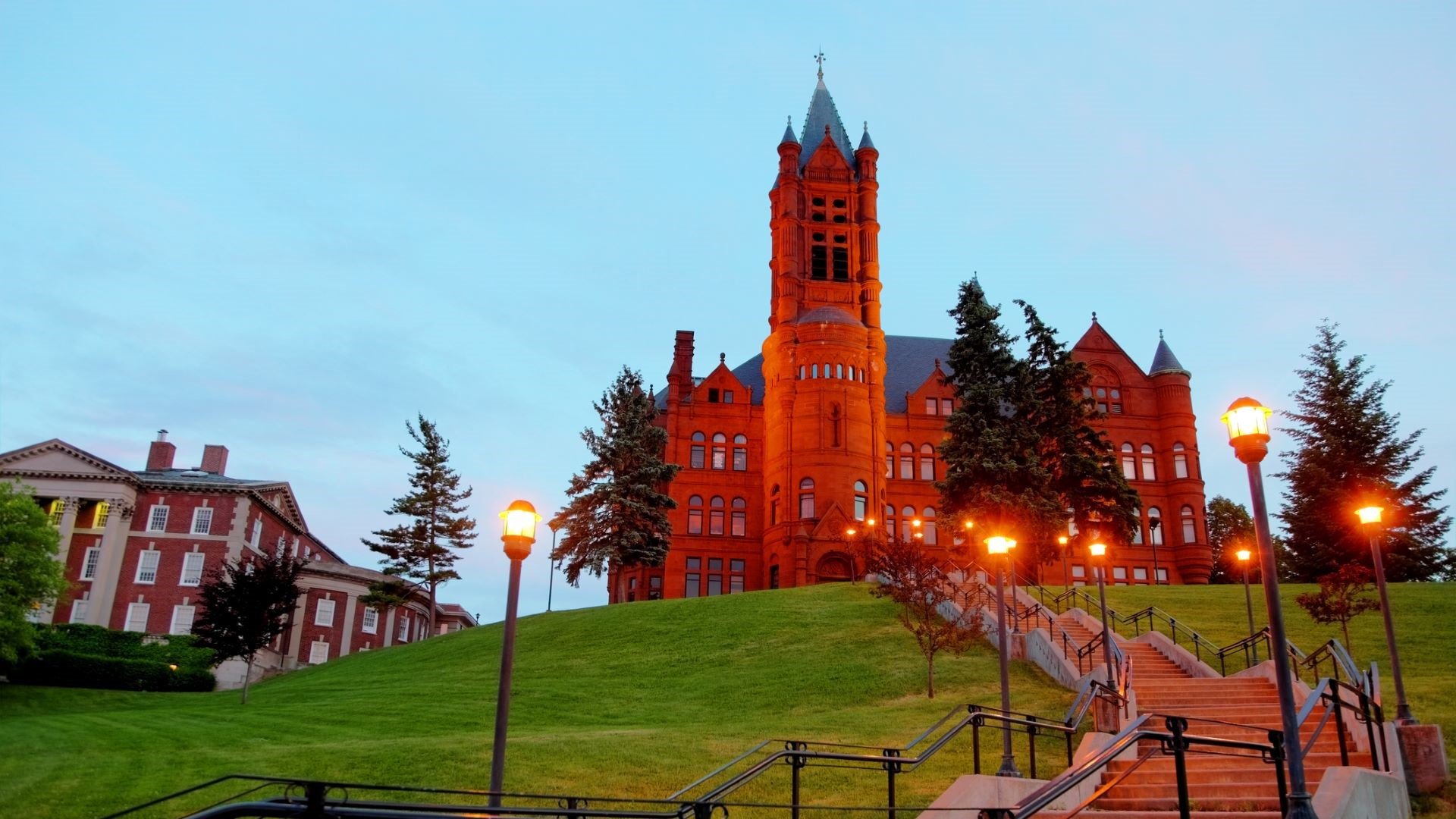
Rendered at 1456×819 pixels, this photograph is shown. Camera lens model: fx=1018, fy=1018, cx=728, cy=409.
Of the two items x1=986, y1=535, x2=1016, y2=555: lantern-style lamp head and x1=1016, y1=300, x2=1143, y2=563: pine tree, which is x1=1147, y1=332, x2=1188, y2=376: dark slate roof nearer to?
x1=1016, y1=300, x2=1143, y2=563: pine tree

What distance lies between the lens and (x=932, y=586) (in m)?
30.9

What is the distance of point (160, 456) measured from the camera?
A: 2506 inches

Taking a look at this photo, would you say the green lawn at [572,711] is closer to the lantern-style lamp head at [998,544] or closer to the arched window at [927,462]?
the lantern-style lamp head at [998,544]

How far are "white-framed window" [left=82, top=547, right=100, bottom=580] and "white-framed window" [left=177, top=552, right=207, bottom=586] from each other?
413cm

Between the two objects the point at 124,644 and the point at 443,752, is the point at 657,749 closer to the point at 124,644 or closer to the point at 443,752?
the point at 443,752

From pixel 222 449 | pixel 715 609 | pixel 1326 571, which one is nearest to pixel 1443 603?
pixel 1326 571

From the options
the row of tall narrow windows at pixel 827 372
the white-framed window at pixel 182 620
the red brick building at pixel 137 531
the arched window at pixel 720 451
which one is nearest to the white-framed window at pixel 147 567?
the red brick building at pixel 137 531

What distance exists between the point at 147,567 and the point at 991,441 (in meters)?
45.4

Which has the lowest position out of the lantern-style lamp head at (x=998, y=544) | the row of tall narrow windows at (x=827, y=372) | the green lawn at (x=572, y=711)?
the green lawn at (x=572, y=711)

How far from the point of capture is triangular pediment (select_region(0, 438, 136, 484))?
55562 mm

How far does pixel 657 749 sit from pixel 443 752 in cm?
408

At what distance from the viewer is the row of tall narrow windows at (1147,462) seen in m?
65.5

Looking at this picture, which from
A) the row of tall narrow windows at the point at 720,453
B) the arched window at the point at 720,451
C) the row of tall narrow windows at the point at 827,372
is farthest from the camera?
the arched window at the point at 720,451

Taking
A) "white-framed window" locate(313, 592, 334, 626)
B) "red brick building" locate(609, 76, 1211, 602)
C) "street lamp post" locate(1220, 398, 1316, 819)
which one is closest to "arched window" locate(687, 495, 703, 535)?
"red brick building" locate(609, 76, 1211, 602)
